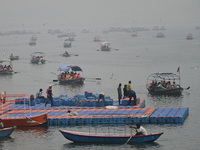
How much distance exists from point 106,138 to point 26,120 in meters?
9.20

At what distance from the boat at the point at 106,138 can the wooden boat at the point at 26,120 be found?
213 inches

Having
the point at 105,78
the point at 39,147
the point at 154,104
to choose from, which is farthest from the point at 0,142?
the point at 105,78

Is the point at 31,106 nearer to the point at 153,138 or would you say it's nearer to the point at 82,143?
the point at 82,143

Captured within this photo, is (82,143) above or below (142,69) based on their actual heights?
below

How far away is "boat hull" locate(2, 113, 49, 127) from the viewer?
142 feet

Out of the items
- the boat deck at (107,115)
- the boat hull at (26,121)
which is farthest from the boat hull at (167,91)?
the boat hull at (26,121)

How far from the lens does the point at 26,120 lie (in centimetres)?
4362

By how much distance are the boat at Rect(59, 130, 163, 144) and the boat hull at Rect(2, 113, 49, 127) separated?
5.41 meters

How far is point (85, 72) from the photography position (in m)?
103

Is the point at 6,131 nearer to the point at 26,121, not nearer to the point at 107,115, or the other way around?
the point at 26,121

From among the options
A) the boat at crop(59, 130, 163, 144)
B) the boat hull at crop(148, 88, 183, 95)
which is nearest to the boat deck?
the boat at crop(59, 130, 163, 144)

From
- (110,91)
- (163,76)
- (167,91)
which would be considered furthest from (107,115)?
(163,76)

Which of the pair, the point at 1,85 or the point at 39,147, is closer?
the point at 39,147

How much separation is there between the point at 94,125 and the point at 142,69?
2470 inches
